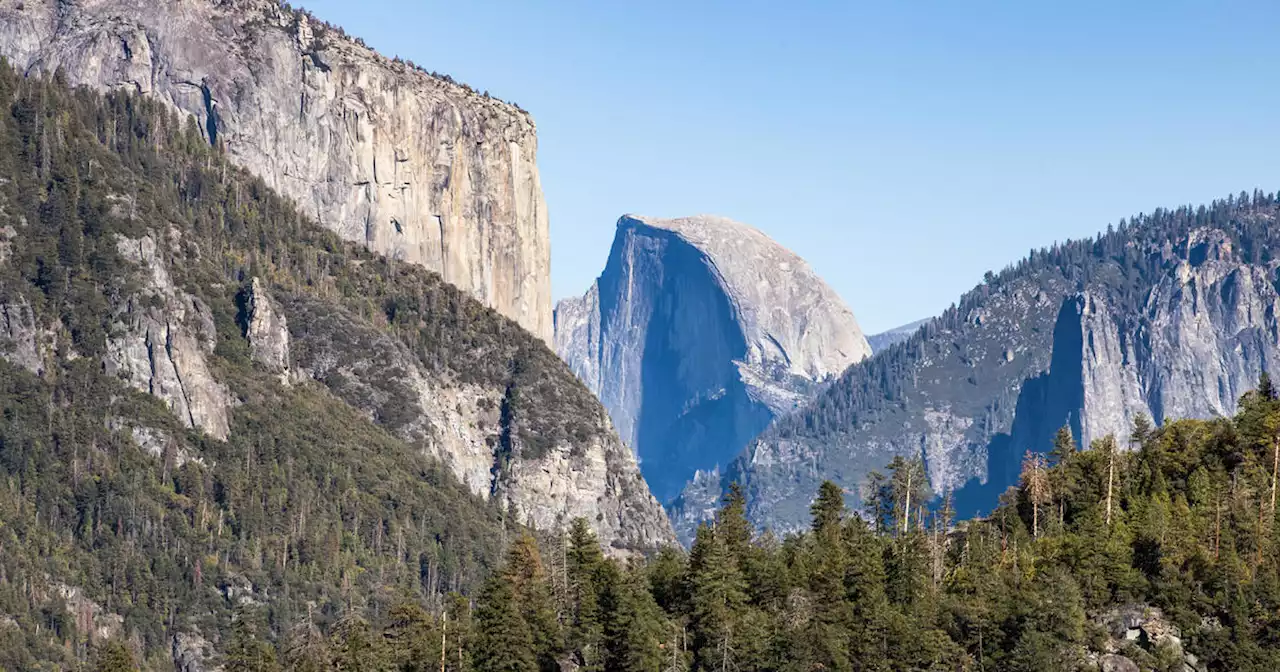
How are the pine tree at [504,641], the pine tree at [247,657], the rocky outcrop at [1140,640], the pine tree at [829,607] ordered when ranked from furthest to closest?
the pine tree at [247,657] → the pine tree at [504,641] → the rocky outcrop at [1140,640] → the pine tree at [829,607]

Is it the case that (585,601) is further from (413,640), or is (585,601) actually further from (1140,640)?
(1140,640)

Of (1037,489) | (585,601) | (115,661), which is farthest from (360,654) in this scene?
(1037,489)

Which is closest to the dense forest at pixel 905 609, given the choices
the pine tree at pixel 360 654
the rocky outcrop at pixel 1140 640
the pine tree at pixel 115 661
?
the rocky outcrop at pixel 1140 640

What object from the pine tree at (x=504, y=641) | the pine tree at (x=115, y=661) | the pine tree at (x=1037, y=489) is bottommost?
the pine tree at (x=115, y=661)

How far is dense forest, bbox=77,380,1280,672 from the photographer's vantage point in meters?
162

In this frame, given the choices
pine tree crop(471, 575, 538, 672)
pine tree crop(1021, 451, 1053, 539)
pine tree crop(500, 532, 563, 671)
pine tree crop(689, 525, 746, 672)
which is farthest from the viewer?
pine tree crop(1021, 451, 1053, 539)

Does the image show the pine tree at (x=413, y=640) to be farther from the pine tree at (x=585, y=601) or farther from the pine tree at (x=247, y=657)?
the pine tree at (x=585, y=601)

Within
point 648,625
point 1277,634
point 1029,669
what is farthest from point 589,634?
point 1277,634

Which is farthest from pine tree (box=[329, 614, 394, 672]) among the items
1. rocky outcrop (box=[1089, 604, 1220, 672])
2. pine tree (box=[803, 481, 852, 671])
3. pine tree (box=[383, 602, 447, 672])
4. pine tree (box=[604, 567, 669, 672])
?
rocky outcrop (box=[1089, 604, 1220, 672])

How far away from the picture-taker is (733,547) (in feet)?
634

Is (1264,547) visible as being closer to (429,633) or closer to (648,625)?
(648,625)

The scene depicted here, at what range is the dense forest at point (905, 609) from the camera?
532 feet

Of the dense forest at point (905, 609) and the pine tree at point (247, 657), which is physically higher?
the dense forest at point (905, 609)

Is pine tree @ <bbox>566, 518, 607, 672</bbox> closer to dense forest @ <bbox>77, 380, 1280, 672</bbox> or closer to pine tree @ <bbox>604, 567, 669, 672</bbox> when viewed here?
dense forest @ <bbox>77, 380, 1280, 672</bbox>
